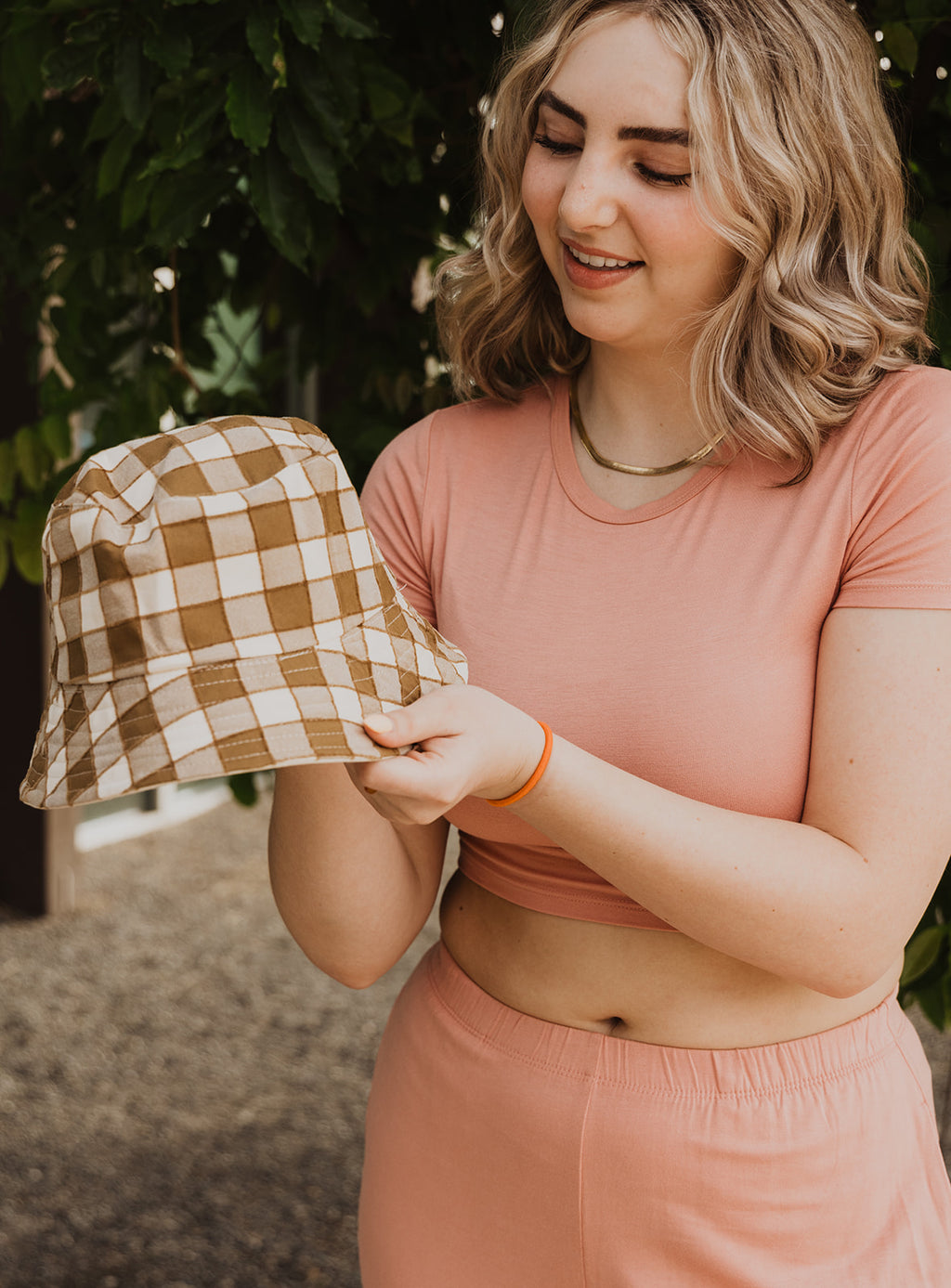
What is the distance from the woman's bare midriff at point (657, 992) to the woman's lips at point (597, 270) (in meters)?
0.70

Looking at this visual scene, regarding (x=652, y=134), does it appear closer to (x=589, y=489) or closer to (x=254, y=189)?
(x=589, y=489)

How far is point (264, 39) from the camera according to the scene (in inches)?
64.1

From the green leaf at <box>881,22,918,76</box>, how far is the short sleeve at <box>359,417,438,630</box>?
2.62 feet

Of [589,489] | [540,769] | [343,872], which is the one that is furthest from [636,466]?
[343,872]

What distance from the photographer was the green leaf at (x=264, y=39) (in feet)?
5.32

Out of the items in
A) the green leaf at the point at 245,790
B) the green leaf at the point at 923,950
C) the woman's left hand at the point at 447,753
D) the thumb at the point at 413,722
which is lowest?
the green leaf at the point at 245,790

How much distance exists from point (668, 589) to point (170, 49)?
1004 millimetres

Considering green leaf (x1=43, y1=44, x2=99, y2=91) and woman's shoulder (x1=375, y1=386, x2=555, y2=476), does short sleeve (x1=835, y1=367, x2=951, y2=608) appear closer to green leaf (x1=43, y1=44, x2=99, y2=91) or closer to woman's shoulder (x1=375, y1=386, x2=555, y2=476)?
woman's shoulder (x1=375, y1=386, x2=555, y2=476)

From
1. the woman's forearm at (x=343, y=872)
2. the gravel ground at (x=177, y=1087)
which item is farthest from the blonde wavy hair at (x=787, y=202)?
the gravel ground at (x=177, y=1087)

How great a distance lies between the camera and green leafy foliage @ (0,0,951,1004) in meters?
1.68

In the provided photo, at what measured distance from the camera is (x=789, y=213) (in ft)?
4.30

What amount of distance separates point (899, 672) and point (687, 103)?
603 mm

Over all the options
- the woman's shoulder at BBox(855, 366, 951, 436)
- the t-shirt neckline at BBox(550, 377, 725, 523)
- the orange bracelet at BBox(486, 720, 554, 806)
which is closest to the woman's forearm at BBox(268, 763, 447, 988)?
the orange bracelet at BBox(486, 720, 554, 806)

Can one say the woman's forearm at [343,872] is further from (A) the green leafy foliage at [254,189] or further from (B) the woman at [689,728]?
(A) the green leafy foliage at [254,189]
